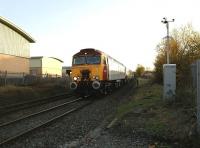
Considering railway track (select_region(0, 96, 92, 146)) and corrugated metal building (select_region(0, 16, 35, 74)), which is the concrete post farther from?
corrugated metal building (select_region(0, 16, 35, 74))

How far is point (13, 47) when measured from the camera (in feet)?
144

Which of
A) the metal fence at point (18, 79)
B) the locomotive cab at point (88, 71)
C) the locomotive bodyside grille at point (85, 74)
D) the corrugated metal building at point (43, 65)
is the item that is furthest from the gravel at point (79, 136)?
the corrugated metal building at point (43, 65)

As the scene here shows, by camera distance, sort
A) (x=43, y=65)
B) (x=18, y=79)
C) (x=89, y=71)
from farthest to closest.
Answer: (x=43, y=65), (x=18, y=79), (x=89, y=71)

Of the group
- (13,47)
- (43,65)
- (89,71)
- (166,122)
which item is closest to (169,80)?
(166,122)

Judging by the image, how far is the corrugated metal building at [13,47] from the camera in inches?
1628

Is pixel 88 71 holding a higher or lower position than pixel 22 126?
higher

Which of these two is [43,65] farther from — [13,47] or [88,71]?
[88,71]

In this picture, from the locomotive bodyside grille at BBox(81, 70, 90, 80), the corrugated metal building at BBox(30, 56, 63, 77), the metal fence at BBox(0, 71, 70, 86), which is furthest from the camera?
the corrugated metal building at BBox(30, 56, 63, 77)

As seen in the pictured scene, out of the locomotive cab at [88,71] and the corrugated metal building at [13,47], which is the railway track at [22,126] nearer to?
the locomotive cab at [88,71]

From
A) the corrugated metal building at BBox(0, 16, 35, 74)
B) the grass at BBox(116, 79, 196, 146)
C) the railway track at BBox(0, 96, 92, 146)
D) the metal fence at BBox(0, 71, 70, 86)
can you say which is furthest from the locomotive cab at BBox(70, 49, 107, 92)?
the corrugated metal building at BBox(0, 16, 35, 74)

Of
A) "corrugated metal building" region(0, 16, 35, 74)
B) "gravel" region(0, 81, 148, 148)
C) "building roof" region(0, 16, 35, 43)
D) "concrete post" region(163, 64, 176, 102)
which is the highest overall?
"building roof" region(0, 16, 35, 43)

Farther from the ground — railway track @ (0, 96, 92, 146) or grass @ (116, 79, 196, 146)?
grass @ (116, 79, 196, 146)

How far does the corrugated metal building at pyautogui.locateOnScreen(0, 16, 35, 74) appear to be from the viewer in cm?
4134

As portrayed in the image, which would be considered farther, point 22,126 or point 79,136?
point 22,126
